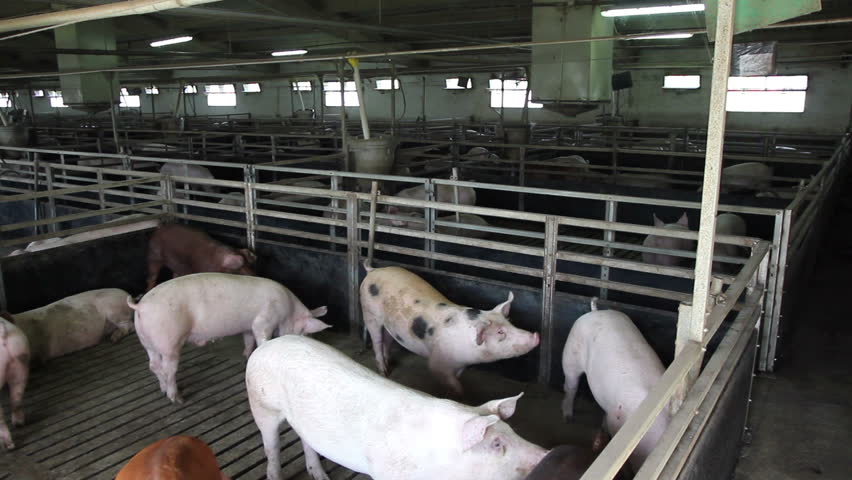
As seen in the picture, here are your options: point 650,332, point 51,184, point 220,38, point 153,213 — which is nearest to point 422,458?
point 650,332

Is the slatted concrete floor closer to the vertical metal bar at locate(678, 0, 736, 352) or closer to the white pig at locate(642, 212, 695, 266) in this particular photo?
the vertical metal bar at locate(678, 0, 736, 352)

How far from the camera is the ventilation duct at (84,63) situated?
11727 millimetres

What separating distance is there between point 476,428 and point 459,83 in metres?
17.2

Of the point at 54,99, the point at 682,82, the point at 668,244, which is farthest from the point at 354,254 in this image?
the point at 54,99

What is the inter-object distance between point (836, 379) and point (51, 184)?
301 inches

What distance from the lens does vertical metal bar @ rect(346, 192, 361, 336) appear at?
494cm

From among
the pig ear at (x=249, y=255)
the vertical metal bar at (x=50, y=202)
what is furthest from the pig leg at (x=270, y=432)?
the vertical metal bar at (x=50, y=202)

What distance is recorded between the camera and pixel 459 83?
18625 mm

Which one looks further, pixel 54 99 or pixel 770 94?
pixel 54 99

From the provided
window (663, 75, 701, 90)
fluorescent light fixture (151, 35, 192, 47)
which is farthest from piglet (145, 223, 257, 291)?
window (663, 75, 701, 90)

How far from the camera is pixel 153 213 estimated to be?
6340 mm

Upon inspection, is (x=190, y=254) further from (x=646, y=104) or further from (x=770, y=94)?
(x=646, y=104)

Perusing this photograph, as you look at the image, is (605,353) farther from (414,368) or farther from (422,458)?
(414,368)

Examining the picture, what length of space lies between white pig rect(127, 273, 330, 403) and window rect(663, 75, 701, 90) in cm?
Answer: 1421
